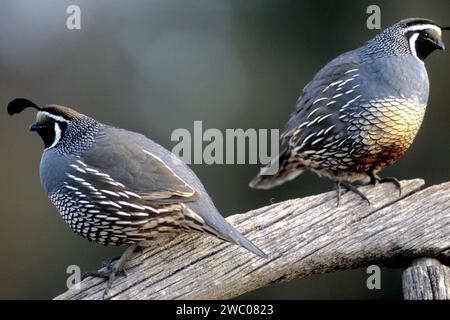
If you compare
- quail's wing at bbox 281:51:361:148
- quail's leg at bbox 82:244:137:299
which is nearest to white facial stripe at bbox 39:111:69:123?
quail's leg at bbox 82:244:137:299

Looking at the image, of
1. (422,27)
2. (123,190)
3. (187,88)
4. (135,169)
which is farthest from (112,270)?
(187,88)

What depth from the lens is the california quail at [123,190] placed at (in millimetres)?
4184

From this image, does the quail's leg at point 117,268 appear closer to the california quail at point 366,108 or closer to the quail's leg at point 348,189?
the quail's leg at point 348,189

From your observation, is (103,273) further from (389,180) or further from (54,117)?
(389,180)

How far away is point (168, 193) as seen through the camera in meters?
4.19

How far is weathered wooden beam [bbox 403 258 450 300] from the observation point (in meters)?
3.75

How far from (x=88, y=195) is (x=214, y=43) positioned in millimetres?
6245

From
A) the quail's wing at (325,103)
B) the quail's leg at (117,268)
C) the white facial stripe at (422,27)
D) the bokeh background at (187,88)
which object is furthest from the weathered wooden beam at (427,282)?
the bokeh background at (187,88)

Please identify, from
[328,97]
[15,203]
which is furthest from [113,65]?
[328,97]

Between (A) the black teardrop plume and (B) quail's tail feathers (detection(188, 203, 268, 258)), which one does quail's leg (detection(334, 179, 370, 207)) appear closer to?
(B) quail's tail feathers (detection(188, 203, 268, 258))

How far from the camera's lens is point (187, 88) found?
9859mm

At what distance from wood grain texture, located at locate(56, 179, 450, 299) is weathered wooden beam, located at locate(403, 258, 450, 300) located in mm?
126

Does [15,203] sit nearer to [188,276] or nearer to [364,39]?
[364,39]

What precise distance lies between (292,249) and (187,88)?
6.08 meters
